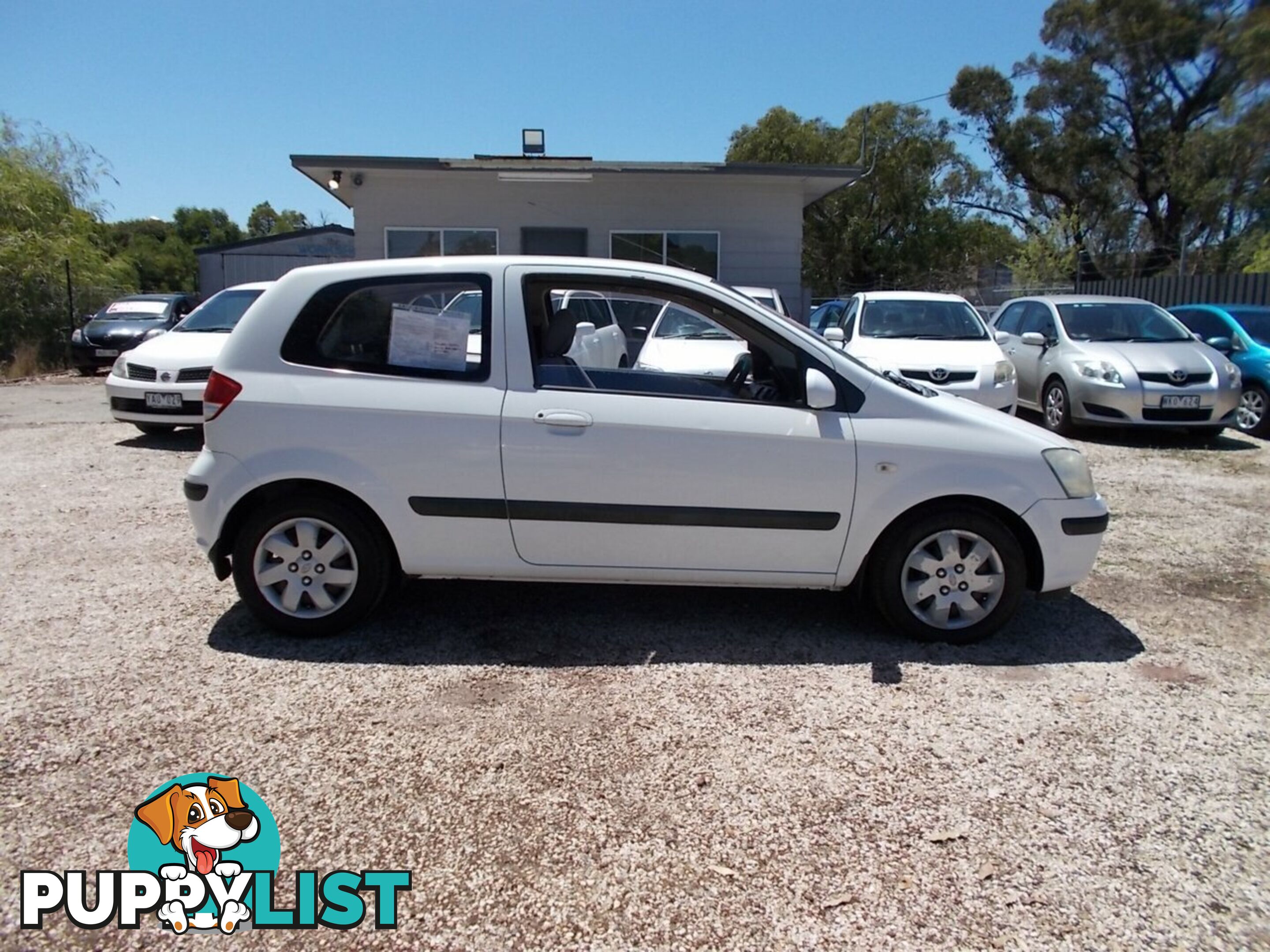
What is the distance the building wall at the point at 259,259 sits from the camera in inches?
1261

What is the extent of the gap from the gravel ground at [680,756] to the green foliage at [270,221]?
8077 cm

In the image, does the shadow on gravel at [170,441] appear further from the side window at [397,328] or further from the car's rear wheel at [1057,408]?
the car's rear wheel at [1057,408]

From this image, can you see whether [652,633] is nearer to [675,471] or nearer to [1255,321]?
[675,471]

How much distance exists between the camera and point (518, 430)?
12.4 ft

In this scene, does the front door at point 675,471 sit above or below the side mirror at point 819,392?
below

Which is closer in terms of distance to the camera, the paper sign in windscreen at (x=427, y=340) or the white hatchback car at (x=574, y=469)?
the white hatchback car at (x=574, y=469)

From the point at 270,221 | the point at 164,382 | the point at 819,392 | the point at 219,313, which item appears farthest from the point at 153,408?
the point at 270,221

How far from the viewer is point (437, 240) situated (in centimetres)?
1471

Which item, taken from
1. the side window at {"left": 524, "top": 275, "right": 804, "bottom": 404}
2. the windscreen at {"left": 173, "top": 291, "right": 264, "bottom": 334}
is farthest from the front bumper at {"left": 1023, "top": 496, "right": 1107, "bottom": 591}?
the windscreen at {"left": 173, "top": 291, "right": 264, "bottom": 334}

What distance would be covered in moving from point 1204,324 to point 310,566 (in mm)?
11326

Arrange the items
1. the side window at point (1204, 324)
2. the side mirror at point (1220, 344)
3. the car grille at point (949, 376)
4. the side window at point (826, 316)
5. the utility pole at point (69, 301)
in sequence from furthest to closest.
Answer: the utility pole at point (69, 301) < the side window at point (826, 316) < the side window at point (1204, 324) < the side mirror at point (1220, 344) < the car grille at point (949, 376)

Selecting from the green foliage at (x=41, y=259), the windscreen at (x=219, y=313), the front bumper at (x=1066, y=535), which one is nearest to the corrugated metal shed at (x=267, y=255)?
the green foliage at (x=41, y=259)

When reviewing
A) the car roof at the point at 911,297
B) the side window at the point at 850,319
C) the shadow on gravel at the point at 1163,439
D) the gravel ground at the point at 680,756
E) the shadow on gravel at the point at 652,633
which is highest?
the car roof at the point at 911,297

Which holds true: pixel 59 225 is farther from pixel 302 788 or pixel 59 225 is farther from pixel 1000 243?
pixel 1000 243
